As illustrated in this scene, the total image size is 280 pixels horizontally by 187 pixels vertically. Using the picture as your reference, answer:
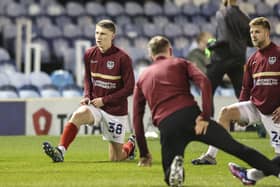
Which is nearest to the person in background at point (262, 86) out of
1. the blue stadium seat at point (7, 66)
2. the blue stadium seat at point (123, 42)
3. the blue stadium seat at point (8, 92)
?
the blue stadium seat at point (8, 92)

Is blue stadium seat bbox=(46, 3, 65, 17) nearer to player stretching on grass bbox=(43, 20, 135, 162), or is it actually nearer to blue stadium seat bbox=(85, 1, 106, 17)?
blue stadium seat bbox=(85, 1, 106, 17)

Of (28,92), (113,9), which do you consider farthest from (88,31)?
(28,92)

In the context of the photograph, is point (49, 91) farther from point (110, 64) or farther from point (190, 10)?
point (110, 64)

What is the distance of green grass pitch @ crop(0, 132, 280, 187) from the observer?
9.20 m

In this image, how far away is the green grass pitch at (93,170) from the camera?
920 cm

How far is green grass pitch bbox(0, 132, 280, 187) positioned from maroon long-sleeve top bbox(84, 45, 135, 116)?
0.66 m

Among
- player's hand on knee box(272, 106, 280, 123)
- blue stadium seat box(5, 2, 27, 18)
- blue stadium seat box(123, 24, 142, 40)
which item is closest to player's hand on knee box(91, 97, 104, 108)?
player's hand on knee box(272, 106, 280, 123)

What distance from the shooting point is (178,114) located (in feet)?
28.1

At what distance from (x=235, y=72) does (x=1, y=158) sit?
374cm

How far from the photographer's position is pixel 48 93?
1809 cm

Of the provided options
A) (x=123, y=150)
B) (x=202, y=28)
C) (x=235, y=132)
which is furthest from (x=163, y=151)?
(x=202, y=28)

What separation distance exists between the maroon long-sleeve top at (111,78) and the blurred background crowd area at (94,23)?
726 centimetres

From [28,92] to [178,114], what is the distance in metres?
9.68

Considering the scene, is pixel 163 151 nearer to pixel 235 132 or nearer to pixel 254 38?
pixel 254 38
